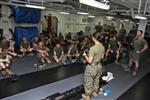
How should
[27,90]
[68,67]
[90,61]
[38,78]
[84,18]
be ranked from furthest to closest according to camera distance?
[84,18] < [68,67] < [38,78] < [27,90] < [90,61]

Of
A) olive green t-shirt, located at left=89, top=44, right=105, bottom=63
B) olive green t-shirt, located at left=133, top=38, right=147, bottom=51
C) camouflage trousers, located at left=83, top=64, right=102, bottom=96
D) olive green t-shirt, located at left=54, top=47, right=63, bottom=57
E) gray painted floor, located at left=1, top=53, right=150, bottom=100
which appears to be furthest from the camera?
olive green t-shirt, located at left=54, top=47, right=63, bottom=57

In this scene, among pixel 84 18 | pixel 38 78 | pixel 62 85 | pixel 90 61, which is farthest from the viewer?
pixel 84 18

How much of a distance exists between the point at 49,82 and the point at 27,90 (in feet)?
2.69

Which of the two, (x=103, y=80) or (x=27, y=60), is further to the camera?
(x=27, y=60)

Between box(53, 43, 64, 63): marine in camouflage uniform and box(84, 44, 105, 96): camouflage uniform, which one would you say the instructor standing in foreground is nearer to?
box(84, 44, 105, 96): camouflage uniform

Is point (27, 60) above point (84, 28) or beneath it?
beneath

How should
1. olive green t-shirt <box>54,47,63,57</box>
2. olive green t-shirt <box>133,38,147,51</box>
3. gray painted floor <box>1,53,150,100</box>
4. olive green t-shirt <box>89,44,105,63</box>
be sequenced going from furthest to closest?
olive green t-shirt <box>54,47,63,57</box> → olive green t-shirt <box>133,38,147,51</box> → gray painted floor <box>1,53,150,100</box> → olive green t-shirt <box>89,44,105,63</box>

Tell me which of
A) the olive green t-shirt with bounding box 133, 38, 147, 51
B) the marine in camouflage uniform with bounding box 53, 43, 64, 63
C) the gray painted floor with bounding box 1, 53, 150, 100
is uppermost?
the olive green t-shirt with bounding box 133, 38, 147, 51

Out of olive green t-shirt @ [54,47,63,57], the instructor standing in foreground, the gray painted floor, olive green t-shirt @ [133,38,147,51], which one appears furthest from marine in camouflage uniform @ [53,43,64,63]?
the instructor standing in foreground

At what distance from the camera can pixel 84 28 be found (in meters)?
14.3

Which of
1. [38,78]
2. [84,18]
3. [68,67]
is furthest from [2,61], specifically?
[84,18]

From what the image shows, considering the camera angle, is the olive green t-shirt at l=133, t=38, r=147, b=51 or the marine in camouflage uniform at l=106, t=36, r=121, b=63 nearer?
the olive green t-shirt at l=133, t=38, r=147, b=51

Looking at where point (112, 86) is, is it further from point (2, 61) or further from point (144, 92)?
point (2, 61)

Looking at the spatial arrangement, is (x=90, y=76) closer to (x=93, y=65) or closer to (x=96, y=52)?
(x=93, y=65)
